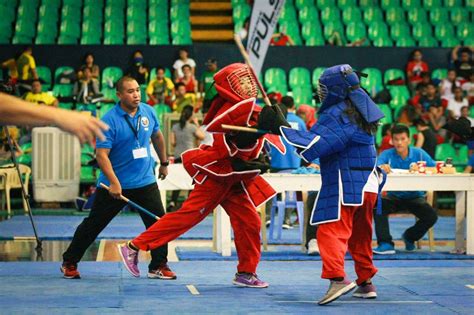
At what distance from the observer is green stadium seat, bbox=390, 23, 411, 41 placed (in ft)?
77.7

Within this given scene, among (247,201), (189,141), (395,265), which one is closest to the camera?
(247,201)

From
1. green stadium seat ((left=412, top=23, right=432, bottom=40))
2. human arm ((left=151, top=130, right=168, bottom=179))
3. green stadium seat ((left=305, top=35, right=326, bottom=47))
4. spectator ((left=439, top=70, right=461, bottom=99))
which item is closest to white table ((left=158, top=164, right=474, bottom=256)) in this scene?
human arm ((left=151, top=130, right=168, bottom=179))

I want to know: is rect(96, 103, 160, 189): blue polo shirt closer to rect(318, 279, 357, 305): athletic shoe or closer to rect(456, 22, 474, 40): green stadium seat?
rect(318, 279, 357, 305): athletic shoe

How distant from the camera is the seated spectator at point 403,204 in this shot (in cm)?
1191

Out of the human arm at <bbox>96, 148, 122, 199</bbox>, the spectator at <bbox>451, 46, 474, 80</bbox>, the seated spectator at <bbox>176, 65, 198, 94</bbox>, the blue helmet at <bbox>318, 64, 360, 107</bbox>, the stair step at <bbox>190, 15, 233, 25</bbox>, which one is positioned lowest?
the human arm at <bbox>96, 148, 122, 199</bbox>

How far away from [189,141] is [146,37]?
5676mm

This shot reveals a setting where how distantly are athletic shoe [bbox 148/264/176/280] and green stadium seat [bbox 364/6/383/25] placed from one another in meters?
15.4

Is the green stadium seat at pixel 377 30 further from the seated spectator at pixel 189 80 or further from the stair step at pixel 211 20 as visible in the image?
the seated spectator at pixel 189 80

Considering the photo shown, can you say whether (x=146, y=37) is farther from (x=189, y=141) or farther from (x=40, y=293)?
(x=40, y=293)

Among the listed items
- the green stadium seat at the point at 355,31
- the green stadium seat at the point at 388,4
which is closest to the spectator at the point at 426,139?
the green stadium seat at the point at 355,31

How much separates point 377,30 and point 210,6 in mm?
4250

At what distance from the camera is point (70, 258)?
9.64m

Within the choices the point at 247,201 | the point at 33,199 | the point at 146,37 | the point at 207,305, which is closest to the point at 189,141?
the point at 33,199

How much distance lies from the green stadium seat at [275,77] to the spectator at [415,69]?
8.71 ft
